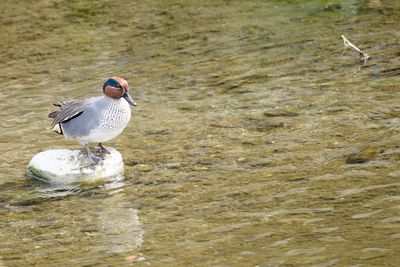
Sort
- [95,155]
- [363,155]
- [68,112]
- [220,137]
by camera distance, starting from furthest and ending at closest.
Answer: [220,137], [95,155], [68,112], [363,155]

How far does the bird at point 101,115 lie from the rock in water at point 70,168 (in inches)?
3.8

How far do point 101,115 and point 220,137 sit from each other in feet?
5.62

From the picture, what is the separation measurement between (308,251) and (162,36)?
331 inches

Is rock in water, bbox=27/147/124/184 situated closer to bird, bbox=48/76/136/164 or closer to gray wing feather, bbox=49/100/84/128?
bird, bbox=48/76/136/164

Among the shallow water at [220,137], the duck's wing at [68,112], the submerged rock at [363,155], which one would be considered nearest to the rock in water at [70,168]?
the shallow water at [220,137]

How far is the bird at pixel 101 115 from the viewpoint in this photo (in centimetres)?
843

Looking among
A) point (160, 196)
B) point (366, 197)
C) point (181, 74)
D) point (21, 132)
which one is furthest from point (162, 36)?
point (366, 197)

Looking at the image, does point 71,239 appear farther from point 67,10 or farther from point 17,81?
point 67,10

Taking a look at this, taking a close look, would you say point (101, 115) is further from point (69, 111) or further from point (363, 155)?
point (363, 155)

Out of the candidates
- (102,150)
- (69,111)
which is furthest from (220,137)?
(69,111)

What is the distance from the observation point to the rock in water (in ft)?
28.2

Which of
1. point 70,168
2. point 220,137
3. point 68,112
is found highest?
point 68,112

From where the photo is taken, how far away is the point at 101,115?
841 centimetres

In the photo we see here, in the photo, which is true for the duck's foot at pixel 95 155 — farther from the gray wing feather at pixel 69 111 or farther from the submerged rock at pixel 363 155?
the submerged rock at pixel 363 155
